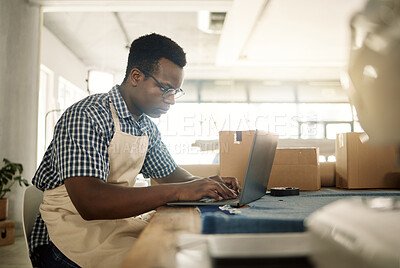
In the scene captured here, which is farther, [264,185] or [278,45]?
[278,45]

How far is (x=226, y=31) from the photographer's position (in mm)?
5336

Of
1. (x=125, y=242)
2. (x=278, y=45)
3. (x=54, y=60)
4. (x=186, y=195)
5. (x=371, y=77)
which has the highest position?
(x=278, y=45)

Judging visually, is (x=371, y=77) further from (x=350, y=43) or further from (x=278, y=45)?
(x=278, y=45)

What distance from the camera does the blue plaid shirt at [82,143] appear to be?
101cm

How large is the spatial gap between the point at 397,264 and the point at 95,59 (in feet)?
25.6

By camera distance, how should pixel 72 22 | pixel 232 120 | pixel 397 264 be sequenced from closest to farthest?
pixel 397 264 → pixel 72 22 → pixel 232 120

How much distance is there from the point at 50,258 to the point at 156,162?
60 centimetres

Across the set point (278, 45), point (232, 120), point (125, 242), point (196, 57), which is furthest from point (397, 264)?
point (232, 120)

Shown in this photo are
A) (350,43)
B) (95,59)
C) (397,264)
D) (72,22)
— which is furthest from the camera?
(95,59)

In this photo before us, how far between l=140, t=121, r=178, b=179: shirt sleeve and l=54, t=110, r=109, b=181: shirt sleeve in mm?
417

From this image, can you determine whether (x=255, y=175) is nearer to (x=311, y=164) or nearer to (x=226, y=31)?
(x=311, y=164)

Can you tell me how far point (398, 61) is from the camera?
492 mm

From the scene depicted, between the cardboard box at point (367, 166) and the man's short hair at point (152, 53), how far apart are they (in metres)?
0.89

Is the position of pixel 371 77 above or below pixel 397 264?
above
